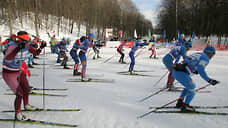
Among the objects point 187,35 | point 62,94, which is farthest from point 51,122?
point 187,35

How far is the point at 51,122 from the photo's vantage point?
3223 millimetres

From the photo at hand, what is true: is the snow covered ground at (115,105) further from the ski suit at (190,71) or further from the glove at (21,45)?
the glove at (21,45)

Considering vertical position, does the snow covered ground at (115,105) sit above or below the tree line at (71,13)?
below

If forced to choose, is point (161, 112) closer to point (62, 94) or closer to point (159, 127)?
point (159, 127)

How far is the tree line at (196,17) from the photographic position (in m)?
25.5

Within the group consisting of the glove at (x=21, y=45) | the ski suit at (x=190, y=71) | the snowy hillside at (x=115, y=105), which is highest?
the glove at (x=21, y=45)

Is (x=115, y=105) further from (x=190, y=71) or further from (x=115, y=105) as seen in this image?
(x=190, y=71)

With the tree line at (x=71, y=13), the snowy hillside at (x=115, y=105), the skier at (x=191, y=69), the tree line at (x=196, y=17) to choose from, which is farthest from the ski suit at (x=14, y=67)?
the tree line at (x=196, y=17)

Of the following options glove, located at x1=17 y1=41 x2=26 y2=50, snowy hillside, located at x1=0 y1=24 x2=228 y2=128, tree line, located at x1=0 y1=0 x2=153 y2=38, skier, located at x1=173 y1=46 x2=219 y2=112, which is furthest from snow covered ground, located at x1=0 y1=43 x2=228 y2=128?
tree line, located at x1=0 y1=0 x2=153 y2=38

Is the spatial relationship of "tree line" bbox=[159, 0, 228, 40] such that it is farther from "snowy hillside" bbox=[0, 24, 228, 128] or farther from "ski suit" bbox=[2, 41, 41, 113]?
"ski suit" bbox=[2, 41, 41, 113]

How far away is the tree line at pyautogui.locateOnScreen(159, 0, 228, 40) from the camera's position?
25.5 meters

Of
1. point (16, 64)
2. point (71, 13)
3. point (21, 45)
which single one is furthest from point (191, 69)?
point (71, 13)

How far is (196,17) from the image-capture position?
3086 cm

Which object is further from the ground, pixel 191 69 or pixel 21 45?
pixel 21 45
